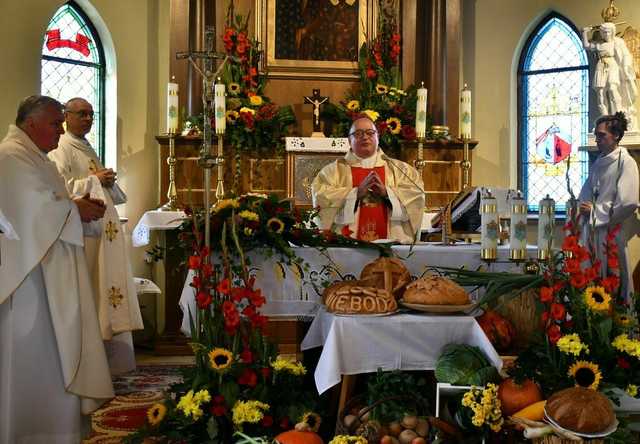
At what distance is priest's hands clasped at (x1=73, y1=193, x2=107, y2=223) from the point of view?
4.69m

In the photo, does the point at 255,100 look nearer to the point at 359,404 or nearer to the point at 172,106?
the point at 172,106

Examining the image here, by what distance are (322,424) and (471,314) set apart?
0.99 metres

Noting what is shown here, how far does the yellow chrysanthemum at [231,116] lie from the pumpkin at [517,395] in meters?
5.84

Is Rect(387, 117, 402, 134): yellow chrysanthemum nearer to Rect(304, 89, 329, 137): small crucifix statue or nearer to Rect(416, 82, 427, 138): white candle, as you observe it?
Rect(416, 82, 427, 138): white candle

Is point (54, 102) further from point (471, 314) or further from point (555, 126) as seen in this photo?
point (555, 126)

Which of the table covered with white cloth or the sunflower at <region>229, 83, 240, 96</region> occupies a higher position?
the sunflower at <region>229, 83, 240, 96</region>

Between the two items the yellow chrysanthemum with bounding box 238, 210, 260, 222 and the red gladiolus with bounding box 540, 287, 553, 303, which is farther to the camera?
the yellow chrysanthemum with bounding box 238, 210, 260, 222

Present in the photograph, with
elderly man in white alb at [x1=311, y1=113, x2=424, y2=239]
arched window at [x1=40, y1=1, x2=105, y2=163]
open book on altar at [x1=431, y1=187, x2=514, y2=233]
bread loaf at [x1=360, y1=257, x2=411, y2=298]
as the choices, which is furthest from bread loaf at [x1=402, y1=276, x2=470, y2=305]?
arched window at [x1=40, y1=1, x2=105, y2=163]

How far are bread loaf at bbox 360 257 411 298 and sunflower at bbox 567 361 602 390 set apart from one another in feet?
3.41

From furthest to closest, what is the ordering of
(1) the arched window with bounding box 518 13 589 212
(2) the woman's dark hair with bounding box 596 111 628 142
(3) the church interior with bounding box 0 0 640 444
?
(1) the arched window with bounding box 518 13 589 212
(2) the woman's dark hair with bounding box 596 111 628 142
(3) the church interior with bounding box 0 0 640 444

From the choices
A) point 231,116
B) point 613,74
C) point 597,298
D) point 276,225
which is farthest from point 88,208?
point 613,74

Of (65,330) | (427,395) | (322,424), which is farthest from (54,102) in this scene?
(427,395)

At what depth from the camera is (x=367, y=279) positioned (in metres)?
4.26

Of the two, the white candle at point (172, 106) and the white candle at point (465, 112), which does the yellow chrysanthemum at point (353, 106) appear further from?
the white candle at point (172, 106)
